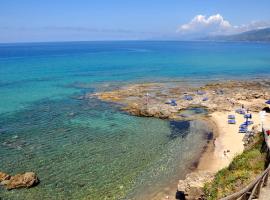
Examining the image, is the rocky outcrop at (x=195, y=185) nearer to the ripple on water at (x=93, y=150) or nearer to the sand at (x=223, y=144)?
the ripple on water at (x=93, y=150)

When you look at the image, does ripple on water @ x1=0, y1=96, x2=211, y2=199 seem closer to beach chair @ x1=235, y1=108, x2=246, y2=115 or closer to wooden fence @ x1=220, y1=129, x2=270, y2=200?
beach chair @ x1=235, y1=108, x2=246, y2=115

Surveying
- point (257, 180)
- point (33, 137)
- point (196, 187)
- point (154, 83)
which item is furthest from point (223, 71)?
point (257, 180)

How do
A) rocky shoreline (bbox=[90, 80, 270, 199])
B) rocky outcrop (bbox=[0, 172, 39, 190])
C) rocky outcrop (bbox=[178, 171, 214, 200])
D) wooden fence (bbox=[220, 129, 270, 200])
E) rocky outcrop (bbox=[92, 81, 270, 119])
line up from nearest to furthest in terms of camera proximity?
wooden fence (bbox=[220, 129, 270, 200]) < rocky outcrop (bbox=[178, 171, 214, 200]) < rocky outcrop (bbox=[0, 172, 39, 190]) < rocky shoreline (bbox=[90, 80, 270, 199]) < rocky outcrop (bbox=[92, 81, 270, 119])

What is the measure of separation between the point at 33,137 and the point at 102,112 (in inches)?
556

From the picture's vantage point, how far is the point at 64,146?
121 feet

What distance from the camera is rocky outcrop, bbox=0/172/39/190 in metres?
27.3

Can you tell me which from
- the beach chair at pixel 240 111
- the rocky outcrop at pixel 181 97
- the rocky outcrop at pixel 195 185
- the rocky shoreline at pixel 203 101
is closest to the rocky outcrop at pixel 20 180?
the rocky outcrop at pixel 195 185

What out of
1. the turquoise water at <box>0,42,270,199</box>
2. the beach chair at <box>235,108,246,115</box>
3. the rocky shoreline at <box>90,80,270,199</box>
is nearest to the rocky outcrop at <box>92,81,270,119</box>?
the rocky shoreline at <box>90,80,270,199</box>

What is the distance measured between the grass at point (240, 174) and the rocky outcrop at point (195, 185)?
6.16ft

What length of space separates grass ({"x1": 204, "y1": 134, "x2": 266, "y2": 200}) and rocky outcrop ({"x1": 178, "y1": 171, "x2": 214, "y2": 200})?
188 centimetres

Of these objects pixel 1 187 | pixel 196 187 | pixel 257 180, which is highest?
pixel 257 180

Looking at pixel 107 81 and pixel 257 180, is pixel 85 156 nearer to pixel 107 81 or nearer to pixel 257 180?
pixel 257 180

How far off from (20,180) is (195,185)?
14935 millimetres

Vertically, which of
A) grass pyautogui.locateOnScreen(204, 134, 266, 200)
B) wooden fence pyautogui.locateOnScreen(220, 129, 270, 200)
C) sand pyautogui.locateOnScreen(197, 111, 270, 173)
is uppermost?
wooden fence pyautogui.locateOnScreen(220, 129, 270, 200)
